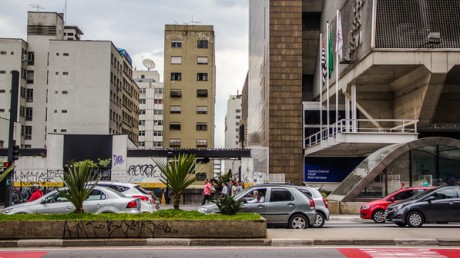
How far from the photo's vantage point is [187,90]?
290ft

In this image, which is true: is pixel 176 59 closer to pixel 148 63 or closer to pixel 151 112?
pixel 148 63

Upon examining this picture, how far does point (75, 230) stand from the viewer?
14.1 m

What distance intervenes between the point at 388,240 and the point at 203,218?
4483 mm

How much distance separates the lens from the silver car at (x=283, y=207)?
18.1 metres

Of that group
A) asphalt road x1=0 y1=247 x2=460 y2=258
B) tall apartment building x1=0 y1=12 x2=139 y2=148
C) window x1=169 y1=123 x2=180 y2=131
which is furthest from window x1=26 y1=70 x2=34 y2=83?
asphalt road x1=0 y1=247 x2=460 y2=258

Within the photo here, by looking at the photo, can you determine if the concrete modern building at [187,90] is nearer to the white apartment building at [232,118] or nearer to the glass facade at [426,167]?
the glass facade at [426,167]

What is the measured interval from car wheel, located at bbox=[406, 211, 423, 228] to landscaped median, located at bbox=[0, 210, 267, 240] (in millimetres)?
6822

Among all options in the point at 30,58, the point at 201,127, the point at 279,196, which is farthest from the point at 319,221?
the point at 30,58

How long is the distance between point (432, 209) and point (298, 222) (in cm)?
451

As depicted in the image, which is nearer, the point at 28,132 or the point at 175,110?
the point at 28,132

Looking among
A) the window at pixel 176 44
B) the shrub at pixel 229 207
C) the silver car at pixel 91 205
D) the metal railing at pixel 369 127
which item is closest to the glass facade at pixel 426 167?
the metal railing at pixel 369 127

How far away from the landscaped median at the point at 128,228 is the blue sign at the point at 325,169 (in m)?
33.8

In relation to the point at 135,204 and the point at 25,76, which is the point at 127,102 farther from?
the point at 135,204

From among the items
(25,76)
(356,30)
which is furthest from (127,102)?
(356,30)
